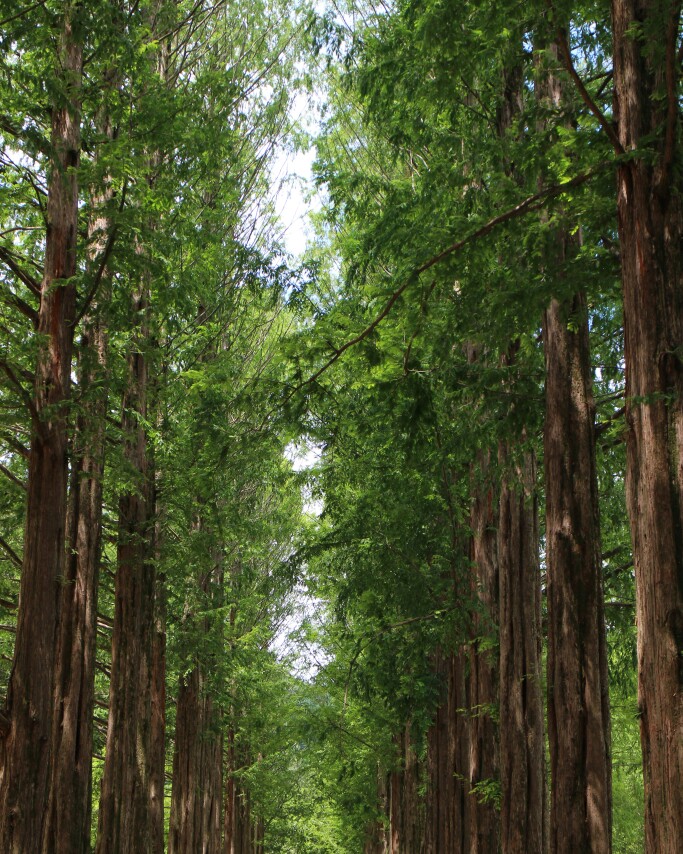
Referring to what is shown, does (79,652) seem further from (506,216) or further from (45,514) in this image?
(506,216)

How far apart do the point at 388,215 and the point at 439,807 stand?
1075cm

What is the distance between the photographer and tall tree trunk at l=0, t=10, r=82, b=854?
710 cm

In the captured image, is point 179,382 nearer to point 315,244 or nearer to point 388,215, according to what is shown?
point 388,215

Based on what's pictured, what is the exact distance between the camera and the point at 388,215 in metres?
10.2

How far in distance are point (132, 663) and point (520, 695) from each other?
5640mm

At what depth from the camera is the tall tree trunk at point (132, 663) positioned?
40.4 ft

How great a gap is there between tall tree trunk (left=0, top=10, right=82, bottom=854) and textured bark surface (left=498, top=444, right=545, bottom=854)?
160 inches

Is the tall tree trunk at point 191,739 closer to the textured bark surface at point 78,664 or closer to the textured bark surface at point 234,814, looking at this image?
the textured bark surface at point 78,664

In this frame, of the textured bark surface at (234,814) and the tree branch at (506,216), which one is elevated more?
the tree branch at (506,216)

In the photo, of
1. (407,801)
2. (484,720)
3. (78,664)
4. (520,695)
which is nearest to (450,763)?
(484,720)

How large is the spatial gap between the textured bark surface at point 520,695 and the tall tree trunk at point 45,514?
407 centimetres

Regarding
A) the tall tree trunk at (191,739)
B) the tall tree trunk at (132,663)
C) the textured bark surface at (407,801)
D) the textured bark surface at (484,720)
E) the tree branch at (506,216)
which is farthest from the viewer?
the textured bark surface at (407,801)

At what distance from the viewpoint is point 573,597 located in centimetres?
697

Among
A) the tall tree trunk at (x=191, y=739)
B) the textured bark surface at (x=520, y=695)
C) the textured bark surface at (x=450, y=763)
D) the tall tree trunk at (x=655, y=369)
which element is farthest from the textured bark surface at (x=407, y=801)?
the tall tree trunk at (x=655, y=369)
